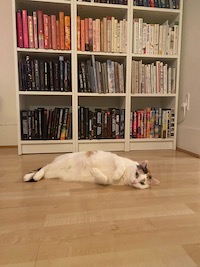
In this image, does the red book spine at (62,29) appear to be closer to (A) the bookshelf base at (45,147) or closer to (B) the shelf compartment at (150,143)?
(A) the bookshelf base at (45,147)

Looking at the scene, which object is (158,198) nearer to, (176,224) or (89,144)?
(176,224)

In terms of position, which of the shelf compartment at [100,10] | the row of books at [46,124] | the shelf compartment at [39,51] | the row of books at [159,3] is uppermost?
the row of books at [159,3]

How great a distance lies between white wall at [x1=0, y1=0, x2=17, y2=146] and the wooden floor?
0.85 metres

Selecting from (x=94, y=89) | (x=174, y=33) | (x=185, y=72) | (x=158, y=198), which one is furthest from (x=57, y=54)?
(x=158, y=198)

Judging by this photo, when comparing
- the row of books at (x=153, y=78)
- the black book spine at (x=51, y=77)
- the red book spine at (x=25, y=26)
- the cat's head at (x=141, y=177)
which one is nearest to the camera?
the cat's head at (x=141, y=177)

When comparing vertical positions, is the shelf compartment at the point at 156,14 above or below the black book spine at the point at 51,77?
above

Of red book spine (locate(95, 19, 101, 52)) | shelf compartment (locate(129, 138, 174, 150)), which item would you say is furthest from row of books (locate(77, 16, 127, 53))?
shelf compartment (locate(129, 138, 174, 150))

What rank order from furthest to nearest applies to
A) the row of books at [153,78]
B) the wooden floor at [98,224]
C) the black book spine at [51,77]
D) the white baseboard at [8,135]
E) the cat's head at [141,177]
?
the white baseboard at [8,135]
the row of books at [153,78]
the black book spine at [51,77]
the cat's head at [141,177]
the wooden floor at [98,224]

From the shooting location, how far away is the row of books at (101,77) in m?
1.61

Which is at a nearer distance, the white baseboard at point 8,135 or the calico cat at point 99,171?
the calico cat at point 99,171

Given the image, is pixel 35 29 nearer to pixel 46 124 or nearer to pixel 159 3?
pixel 46 124

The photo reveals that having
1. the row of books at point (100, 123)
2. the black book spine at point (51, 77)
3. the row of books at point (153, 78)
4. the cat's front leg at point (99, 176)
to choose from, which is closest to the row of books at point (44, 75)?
the black book spine at point (51, 77)

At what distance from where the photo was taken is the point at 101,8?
1.57 m

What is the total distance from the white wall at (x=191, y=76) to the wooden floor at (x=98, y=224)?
26.6 inches
